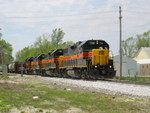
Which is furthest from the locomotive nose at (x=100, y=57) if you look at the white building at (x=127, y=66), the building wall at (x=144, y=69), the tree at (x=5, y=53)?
the tree at (x=5, y=53)

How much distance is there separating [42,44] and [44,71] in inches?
2086

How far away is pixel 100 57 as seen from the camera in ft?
83.5

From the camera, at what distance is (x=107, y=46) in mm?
27000

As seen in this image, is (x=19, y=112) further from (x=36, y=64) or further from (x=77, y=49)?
(x=36, y=64)

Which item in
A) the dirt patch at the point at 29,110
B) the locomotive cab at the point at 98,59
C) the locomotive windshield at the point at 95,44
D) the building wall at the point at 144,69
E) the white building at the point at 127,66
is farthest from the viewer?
the building wall at the point at 144,69

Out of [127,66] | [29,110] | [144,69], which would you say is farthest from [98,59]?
[144,69]

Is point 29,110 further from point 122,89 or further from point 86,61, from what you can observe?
point 86,61

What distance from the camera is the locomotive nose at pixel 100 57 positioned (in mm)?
25297

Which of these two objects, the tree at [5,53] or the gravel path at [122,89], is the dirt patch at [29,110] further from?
the tree at [5,53]

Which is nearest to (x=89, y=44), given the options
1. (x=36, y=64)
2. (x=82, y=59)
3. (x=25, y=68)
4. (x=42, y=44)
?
(x=82, y=59)

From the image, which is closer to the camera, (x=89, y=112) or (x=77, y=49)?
(x=89, y=112)

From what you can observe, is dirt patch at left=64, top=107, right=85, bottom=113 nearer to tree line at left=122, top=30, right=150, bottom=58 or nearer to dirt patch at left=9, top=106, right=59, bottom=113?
dirt patch at left=9, top=106, right=59, bottom=113

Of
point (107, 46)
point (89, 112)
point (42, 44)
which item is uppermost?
point (42, 44)

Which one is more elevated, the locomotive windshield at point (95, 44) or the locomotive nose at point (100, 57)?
the locomotive windshield at point (95, 44)
